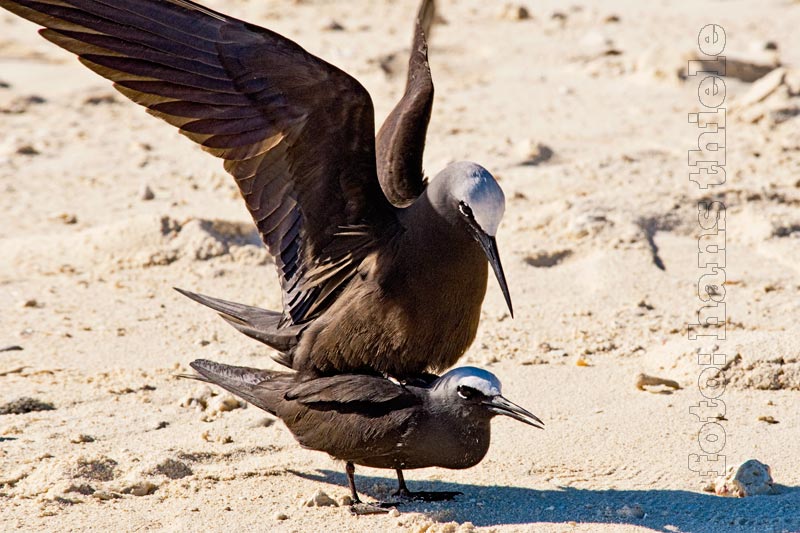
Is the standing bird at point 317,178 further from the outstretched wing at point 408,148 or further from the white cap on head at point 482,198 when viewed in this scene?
the outstretched wing at point 408,148

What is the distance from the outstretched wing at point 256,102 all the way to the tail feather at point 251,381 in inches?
21.5

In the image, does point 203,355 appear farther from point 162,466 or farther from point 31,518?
point 31,518

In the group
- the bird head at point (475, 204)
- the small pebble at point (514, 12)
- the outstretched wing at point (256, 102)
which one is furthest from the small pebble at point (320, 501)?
the small pebble at point (514, 12)

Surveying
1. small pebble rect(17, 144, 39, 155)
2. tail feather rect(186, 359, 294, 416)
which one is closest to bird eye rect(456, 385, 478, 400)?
tail feather rect(186, 359, 294, 416)

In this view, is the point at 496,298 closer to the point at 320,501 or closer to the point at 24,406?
the point at 320,501

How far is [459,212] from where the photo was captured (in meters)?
4.00

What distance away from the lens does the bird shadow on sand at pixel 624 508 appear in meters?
3.87

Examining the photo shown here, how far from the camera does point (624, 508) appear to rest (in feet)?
13.0

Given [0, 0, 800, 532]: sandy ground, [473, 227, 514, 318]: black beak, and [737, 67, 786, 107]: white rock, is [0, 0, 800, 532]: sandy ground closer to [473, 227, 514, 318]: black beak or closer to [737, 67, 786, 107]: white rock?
[737, 67, 786, 107]: white rock

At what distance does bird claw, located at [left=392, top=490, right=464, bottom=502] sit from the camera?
424cm

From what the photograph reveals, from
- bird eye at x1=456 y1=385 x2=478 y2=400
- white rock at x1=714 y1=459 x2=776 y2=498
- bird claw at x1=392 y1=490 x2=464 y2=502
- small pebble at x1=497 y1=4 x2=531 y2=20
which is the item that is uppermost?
small pebble at x1=497 y1=4 x2=531 y2=20

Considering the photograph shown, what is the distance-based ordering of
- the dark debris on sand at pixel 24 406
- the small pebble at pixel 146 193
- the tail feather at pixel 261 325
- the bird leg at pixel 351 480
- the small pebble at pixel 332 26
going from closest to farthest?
1. the bird leg at pixel 351 480
2. the tail feather at pixel 261 325
3. the dark debris on sand at pixel 24 406
4. the small pebble at pixel 146 193
5. the small pebble at pixel 332 26

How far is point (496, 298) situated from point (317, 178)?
79.7 inches

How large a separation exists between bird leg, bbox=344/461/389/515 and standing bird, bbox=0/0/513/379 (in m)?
0.36
